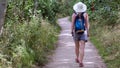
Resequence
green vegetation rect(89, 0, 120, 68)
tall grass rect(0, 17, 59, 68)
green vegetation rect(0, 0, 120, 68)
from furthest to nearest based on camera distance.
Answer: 1. green vegetation rect(89, 0, 120, 68)
2. green vegetation rect(0, 0, 120, 68)
3. tall grass rect(0, 17, 59, 68)

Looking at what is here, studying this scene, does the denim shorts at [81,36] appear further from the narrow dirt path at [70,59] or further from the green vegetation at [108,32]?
the green vegetation at [108,32]

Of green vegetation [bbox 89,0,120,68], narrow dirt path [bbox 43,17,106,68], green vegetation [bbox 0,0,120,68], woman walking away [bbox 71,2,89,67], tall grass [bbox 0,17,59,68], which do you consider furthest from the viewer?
green vegetation [bbox 89,0,120,68]

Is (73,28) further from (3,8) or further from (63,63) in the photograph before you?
(3,8)

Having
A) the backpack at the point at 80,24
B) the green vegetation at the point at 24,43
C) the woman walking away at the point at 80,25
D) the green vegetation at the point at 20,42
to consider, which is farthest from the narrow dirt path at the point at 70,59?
the backpack at the point at 80,24

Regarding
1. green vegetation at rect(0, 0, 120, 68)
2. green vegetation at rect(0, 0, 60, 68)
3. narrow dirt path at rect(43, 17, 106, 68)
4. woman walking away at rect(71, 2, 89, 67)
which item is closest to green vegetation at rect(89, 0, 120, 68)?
green vegetation at rect(0, 0, 120, 68)

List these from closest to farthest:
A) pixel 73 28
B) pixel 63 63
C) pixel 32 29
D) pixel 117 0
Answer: pixel 73 28
pixel 63 63
pixel 32 29
pixel 117 0

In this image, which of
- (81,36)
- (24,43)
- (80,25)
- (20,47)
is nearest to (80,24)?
(80,25)

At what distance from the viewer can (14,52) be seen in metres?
8.42

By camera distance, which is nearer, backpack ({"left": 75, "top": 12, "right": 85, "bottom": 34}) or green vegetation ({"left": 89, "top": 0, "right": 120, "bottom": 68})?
backpack ({"left": 75, "top": 12, "right": 85, "bottom": 34})

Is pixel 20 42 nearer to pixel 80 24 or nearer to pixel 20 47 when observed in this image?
pixel 20 47

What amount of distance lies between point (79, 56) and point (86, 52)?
3298 millimetres

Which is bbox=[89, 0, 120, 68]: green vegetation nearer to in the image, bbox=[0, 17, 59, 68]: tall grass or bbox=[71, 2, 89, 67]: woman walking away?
bbox=[71, 2, 89, 67]: woman walking away

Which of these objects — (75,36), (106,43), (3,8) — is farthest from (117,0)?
(3,8)

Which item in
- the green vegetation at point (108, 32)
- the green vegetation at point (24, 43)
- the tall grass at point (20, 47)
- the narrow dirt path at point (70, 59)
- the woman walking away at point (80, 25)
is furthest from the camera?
the green vegetation at point (108, 32)
